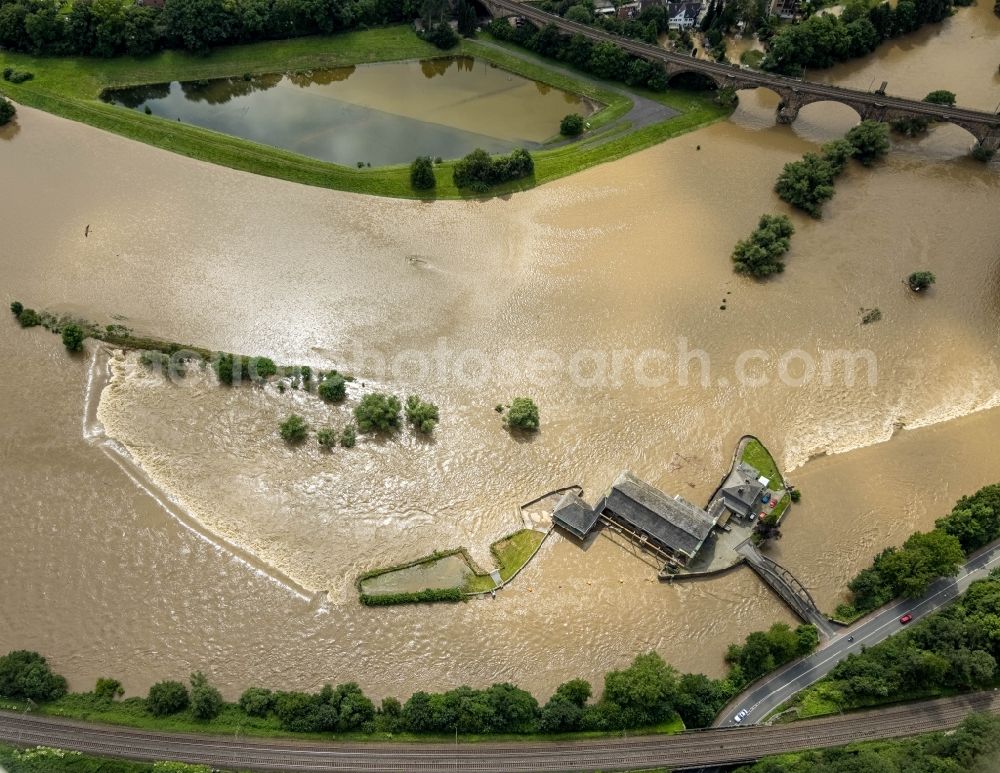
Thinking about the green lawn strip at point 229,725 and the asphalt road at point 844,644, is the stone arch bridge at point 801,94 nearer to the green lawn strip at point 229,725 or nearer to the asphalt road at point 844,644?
the asphalt road at point 844,644

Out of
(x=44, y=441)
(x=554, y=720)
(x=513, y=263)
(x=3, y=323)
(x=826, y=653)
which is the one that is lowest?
(x=554, y=720)

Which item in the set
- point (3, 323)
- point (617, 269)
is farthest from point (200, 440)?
point (617, 269)

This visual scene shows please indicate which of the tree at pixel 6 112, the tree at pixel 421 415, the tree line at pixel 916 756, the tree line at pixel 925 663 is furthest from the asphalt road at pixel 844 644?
the tree at pixel 6 112

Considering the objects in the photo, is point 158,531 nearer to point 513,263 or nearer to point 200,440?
point 200,440

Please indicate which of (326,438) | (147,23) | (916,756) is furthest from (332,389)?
(147,23)

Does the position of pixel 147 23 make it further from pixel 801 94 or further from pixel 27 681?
pixel 801 94

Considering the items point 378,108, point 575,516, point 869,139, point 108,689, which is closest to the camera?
point 108,689

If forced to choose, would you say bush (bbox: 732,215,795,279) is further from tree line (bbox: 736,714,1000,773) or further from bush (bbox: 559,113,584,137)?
tree line (bbox: 736,714,1000,773)
